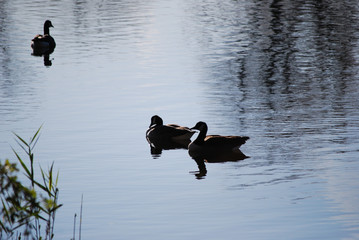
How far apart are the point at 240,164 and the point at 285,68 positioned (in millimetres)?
11895

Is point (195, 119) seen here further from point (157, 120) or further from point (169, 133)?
point (169, 133)

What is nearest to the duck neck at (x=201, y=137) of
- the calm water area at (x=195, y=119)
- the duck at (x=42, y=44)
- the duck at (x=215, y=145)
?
the duck at (x=215, y=145)

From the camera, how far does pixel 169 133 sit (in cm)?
1769

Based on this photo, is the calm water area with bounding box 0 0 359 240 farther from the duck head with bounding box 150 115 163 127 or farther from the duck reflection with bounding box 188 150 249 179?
the duck head with bounding box 150 115 163 127

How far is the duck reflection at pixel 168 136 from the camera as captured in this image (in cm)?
1741

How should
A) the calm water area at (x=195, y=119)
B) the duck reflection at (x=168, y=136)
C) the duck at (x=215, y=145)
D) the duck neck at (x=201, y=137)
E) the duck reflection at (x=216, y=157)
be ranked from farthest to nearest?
1. the duck reflection at (x=168, y=136)
2. the duck neck at (x=201, y=137)
3. the duck at (x=215, y=145)
4. the duck reflection at (x=216, y=157)
5. the calm water area at (x=195, y=119)

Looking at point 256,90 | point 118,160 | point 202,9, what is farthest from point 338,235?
point 202,9

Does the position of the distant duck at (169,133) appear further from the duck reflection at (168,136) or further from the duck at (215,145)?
the duck at (215,145)

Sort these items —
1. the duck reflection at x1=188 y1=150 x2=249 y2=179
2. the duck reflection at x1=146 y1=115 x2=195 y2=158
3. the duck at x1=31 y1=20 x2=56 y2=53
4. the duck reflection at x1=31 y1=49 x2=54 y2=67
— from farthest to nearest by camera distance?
1. the duck at x1=31 y1=20 x2=56 y2=53
2. the duck reflection at x1=31 y1=49 x2=54 y2=67
3. the duck reflection at x1=146 y1=115 x2=195 y2=158
4. the duck reflection at x1=188 y1=150 x2=249 y2=179

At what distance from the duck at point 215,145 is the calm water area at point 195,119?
30cm

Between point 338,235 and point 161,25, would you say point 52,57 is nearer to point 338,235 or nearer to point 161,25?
point 161,25

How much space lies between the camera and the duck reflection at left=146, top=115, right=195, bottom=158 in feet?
57.1

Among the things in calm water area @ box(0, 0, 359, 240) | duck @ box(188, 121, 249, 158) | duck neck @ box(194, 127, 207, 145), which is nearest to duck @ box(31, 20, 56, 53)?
calm water area @ box(0, 0, 359, 240)

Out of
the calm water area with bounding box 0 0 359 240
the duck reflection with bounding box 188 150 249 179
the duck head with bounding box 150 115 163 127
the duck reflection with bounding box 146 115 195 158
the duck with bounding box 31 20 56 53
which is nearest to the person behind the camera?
the calm water area with bounding box 0 0 359 240
